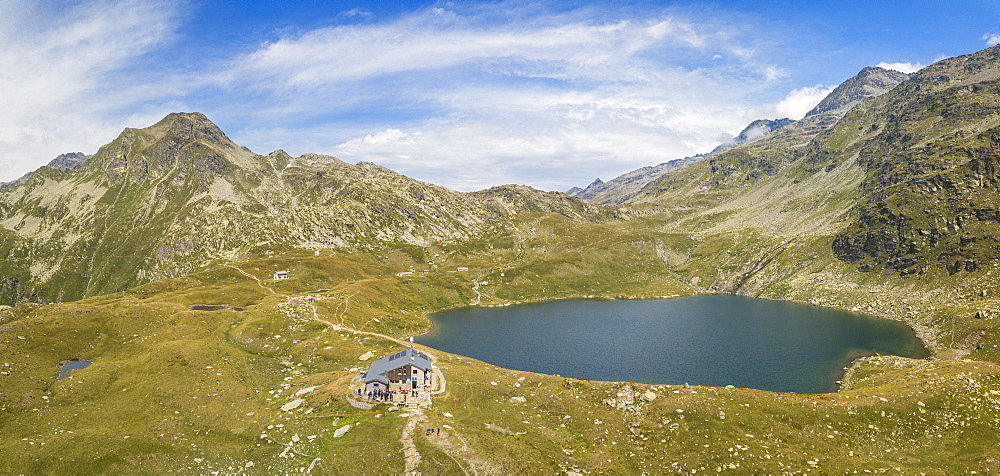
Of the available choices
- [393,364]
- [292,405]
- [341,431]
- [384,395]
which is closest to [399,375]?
[393,364]

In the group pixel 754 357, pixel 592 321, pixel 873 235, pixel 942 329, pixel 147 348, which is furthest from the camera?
pixel 873 235

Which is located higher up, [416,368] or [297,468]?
[416,368]

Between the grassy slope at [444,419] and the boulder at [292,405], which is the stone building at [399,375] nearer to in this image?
the grassy slope at [444,419]

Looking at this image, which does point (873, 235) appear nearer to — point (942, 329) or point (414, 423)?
point (942, 329)

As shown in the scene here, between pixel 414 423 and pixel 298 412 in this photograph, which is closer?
pixel 414 423

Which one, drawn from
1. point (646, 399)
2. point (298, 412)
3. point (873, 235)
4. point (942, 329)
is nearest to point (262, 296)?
point (298, 412)

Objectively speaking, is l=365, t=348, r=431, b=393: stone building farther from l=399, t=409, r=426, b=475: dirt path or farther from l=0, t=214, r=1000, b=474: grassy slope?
l=399, t=409, r=426, b=475: dirt path
